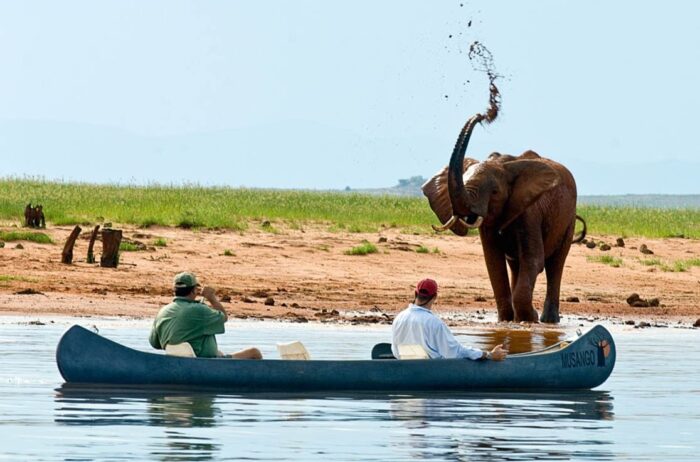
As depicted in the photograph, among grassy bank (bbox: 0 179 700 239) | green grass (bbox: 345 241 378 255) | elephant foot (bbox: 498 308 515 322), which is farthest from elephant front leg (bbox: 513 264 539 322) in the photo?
grassy bank (bbox: 0 179 700 239)

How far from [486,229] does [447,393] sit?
7.56 m

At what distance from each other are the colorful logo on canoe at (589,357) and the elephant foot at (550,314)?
736 centimetres

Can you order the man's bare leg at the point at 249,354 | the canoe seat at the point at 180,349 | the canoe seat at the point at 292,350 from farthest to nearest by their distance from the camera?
the canoe seat at the point at 292,350 → the man's bare leg at the point at 249,354 → the canoe seat at the point at 180,349

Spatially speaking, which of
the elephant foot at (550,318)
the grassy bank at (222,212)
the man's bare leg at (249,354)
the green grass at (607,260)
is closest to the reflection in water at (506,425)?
the man's bare leg at (249,354)

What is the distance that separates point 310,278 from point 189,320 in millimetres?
13258

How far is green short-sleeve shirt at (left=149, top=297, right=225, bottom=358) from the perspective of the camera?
16.5 meters

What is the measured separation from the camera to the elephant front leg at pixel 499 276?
81.0 ft

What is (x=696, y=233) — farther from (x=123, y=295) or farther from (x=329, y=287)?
(x=123, y=295)

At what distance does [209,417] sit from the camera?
50.4 ft

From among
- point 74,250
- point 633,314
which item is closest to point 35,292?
point 74,250

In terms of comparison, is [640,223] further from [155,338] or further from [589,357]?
[155,338]

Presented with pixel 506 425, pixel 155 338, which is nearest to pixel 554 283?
pixel 155 338

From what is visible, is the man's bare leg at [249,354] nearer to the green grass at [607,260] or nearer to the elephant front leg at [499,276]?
the elephant front leg at [499,276]

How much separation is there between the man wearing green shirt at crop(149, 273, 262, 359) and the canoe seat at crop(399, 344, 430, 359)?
1625 mm
